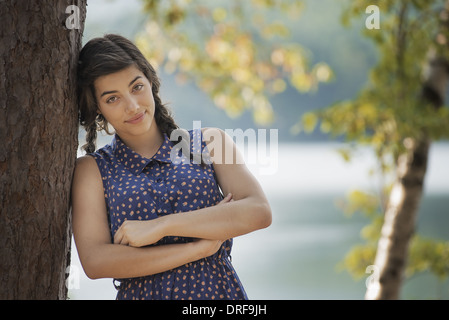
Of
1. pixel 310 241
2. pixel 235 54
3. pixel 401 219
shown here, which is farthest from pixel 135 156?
pixel 310 241

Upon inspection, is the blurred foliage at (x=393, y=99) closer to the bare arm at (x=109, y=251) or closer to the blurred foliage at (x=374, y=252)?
the blurred foliage at (x=374, y=252)

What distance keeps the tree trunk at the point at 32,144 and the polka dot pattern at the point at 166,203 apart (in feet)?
0.55

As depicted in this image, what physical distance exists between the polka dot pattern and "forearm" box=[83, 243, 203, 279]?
0.07 m

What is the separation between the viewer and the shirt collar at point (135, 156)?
1.77 metres

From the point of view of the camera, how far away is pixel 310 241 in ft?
48.2

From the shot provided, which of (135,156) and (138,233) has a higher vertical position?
(135,156)

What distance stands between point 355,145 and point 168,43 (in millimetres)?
2652

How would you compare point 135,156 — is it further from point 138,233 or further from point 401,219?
point 401,219

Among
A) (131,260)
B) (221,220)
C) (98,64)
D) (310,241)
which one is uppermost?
(310,241)

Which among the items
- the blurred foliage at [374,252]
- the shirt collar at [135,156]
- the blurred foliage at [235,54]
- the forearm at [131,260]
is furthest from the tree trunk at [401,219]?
the forearm at [131,260]

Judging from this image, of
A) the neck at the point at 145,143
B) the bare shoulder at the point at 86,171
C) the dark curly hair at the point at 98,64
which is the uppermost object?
the dark curly hair at the point at 98,64

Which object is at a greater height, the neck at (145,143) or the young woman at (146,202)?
the neck at (145,143)

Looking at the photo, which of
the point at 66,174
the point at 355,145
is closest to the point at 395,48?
the point at 355,145

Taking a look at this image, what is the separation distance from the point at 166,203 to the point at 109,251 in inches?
8.8
